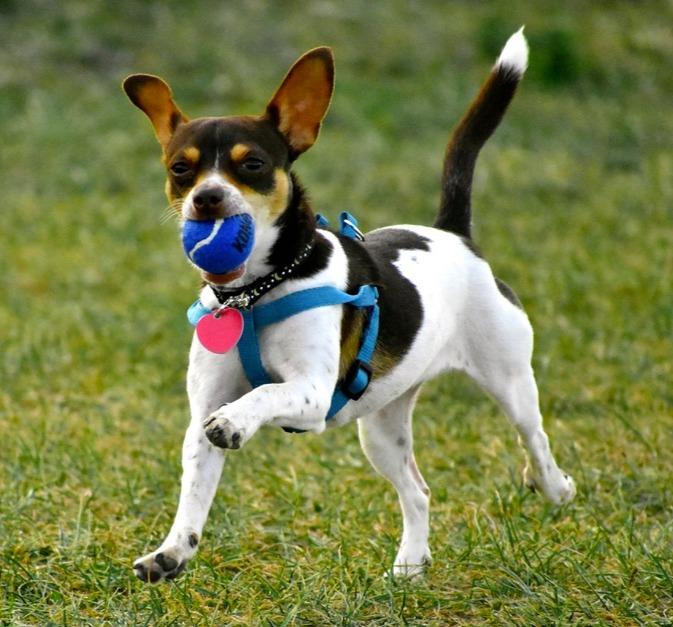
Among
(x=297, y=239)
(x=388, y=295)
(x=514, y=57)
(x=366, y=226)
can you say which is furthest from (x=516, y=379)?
(x=366, y=226)

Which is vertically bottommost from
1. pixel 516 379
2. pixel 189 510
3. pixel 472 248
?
pixel 516 379

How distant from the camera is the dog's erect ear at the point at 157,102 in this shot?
430 cm

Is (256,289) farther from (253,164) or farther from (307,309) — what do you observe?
(253,164)

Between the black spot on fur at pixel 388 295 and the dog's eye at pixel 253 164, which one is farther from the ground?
the dog's eye at pixel 253 164

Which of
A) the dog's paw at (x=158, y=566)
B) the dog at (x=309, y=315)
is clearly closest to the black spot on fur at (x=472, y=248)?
the dog at (x=309, y=315)

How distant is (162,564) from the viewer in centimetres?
372

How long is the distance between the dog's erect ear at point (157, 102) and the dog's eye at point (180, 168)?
0.29 meters

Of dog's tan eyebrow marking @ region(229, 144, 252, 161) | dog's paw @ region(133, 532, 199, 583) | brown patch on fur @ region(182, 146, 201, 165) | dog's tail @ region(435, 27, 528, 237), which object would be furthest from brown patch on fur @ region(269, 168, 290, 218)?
dog's tail @ region(435, 27, 528, 237)

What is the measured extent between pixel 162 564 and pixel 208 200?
Answer: 1.00 m

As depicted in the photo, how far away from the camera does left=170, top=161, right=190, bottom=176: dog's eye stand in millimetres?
3984

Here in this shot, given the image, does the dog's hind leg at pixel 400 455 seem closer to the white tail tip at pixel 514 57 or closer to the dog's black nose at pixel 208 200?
the white tail tip at pixel 514 57

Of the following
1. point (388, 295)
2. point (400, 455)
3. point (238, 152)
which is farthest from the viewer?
point (400, 455)

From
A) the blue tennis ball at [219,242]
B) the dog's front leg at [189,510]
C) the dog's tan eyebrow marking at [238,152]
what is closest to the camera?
the dog's front leg at [189,510]

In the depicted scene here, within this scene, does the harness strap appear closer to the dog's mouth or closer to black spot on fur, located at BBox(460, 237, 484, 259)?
the dog's mouth
